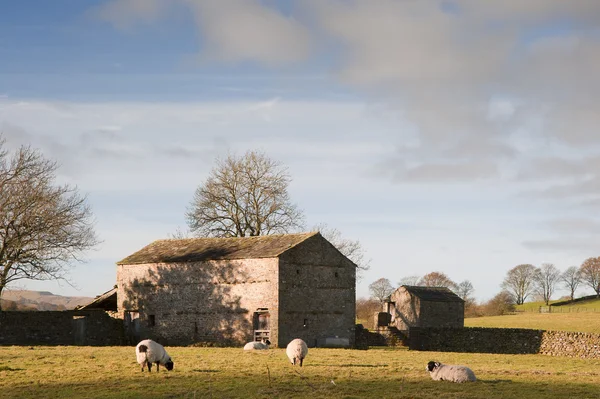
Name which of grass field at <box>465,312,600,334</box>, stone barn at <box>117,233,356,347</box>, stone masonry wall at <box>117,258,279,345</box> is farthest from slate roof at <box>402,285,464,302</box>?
stone masonry wall at <box>117,258,279,345</box>

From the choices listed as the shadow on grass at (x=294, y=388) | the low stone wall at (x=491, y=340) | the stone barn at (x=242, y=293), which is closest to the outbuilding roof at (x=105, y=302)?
the stone barn at (x=242, y=293)

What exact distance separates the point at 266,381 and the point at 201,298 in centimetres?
2544

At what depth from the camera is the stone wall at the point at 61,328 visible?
1774 inches

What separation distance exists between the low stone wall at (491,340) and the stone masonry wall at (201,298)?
432 inches

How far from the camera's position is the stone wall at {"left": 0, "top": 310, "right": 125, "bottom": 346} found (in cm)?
4506

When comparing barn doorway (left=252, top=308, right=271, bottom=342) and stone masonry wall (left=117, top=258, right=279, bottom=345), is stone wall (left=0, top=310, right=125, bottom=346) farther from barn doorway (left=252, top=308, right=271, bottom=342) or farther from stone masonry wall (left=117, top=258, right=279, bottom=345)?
barn doorway (left=252, top=308, right=271, bottom=342)

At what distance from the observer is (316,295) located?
4819cm

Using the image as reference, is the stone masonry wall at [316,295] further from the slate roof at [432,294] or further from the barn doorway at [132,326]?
the slate roof at [432,294]

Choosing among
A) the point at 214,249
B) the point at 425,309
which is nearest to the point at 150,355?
the point at 214,249

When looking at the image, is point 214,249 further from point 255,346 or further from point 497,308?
point 497,308

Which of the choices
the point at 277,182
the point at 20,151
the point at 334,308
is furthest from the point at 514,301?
the point at 20,151

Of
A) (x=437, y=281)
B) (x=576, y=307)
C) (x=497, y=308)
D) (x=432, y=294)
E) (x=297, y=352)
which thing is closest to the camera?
(x=297, y=352)

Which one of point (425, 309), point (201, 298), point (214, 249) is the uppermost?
point (214, 249)

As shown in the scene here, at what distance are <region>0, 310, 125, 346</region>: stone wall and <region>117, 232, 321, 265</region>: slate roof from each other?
4.38 meters
